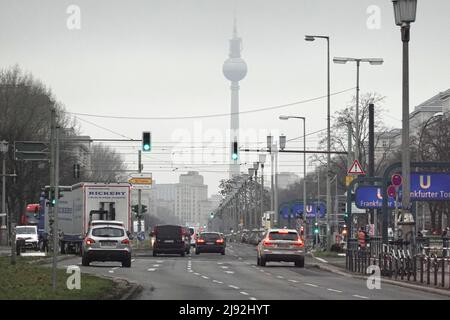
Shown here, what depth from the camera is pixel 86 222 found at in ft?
185

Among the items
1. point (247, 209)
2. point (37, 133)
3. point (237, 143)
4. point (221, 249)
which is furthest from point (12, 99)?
point (247, 209)

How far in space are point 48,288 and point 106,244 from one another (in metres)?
18.6

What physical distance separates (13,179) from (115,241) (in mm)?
44871

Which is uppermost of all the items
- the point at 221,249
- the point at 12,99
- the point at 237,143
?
the point at 12,99

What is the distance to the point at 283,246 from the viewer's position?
47031mm

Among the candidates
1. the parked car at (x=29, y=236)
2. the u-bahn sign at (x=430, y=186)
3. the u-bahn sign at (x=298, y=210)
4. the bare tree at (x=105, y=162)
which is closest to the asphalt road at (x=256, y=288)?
the u-bahn sign at (x=430, y=186)

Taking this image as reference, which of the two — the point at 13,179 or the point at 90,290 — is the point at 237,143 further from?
the point at 13,179

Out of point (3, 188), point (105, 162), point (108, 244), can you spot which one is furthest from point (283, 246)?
point (105, 162)

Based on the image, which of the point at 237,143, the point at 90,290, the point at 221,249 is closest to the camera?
the point at 90,290

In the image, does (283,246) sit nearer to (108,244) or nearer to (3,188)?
(108,244)

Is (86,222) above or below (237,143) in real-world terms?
below

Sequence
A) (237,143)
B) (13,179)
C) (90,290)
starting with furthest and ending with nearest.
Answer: (13,179)
(237,143)
(90,290)
